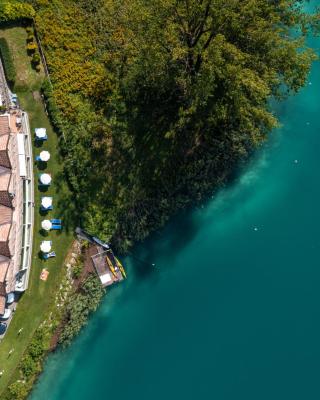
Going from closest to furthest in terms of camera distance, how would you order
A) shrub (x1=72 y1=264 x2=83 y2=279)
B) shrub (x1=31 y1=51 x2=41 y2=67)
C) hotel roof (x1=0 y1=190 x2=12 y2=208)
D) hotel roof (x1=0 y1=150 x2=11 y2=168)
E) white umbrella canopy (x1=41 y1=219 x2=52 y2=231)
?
hotel roof (x1=0 y1=150 x2=11 y2=168)
hotel roof (x1=0 y1=190 x2=12 y2=208)
shrub (x1=31 y1=51 x2=41 y2=67)
white umbrella canopy (x1=41 y1=219 x2=52 y2=231)
shrub (x1=72 y1=264 x2=83 y2=279)

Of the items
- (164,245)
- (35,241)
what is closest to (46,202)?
(35,241)

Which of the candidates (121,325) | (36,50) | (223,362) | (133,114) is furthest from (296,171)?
(36,50)

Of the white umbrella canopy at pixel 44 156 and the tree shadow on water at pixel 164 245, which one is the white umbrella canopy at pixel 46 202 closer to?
the white umbrella canopy at pixel 44 156

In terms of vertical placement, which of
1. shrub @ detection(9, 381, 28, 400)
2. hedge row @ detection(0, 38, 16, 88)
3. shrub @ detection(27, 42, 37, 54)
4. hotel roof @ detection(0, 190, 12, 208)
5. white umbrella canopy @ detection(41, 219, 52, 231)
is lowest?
shrub @ detection(9, 381, 28, 400)

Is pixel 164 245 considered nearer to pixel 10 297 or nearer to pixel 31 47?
pixel 10 297

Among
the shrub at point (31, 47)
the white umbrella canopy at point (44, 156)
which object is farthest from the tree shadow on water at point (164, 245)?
the shrub at point (31, 47)

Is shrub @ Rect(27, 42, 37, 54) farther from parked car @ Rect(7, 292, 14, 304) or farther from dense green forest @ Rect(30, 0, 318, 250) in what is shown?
parked car @ Rect(7, 292, 14, 304)

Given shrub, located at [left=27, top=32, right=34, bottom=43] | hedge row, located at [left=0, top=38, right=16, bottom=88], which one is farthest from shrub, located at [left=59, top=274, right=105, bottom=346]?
shrub, located at [left=27, top=32, right=34, bottom=43]
